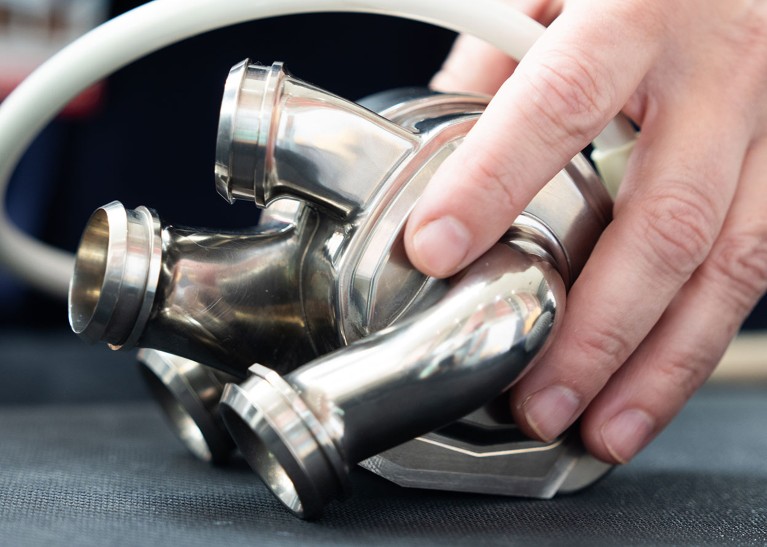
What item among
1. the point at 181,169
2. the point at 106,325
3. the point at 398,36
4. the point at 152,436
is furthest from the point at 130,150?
the point at 106,325

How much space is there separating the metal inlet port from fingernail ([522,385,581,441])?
16 centimetres

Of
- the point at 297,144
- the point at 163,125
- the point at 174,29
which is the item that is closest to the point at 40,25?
the point at 163,125

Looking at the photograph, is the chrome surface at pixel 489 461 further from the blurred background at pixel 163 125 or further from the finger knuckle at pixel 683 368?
the blurred background at pixel 163 125

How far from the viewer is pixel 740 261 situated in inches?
17.5

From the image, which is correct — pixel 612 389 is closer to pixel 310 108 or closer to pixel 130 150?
pixel 310 108

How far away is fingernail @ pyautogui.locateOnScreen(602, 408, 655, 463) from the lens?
406mm

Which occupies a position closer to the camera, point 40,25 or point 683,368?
point 683,368

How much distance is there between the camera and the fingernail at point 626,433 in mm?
406

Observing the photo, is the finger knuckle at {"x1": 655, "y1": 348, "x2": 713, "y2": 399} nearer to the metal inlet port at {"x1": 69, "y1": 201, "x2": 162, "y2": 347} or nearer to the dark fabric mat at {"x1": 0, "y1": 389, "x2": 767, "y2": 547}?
the dark fabric mat at {"x1": 0, "y1": 389, "x2": 767, "y2": 547}

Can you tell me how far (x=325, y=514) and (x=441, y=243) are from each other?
11 centimetres

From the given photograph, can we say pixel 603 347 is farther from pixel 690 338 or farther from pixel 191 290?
pixel 191 290

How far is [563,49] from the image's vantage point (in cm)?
38

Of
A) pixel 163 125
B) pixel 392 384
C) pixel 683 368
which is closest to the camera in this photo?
pixel 392 384

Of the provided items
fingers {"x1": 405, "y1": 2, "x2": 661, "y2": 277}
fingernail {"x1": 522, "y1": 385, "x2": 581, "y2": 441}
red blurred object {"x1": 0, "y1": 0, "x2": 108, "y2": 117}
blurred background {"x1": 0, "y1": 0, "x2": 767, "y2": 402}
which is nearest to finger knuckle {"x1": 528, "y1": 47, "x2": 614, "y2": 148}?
fingers {"x1": 405, "y1": 2, "x2": 661, "y2": 277}
